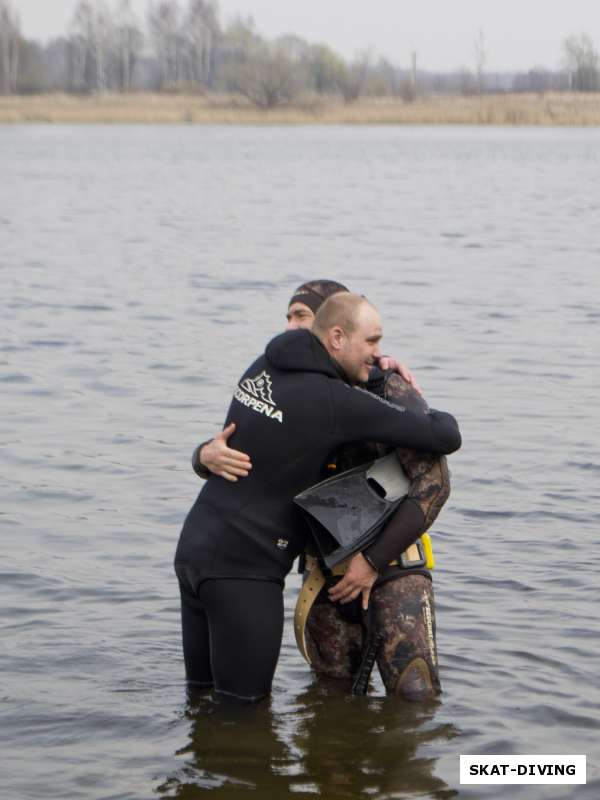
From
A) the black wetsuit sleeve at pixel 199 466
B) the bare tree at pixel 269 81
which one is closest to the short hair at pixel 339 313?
the black wetsuit sleeve at pixel 199 466

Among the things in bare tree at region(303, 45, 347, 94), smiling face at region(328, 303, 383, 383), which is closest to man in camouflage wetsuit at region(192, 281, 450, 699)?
smiling face at region(328, 303, 383, 383)

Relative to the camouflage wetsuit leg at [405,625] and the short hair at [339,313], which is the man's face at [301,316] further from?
the camouflage wetsuit leg at [405,625]

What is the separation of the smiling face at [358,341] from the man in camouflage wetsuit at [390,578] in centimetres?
23

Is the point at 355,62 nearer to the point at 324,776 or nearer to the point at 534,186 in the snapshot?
the point at 534,186

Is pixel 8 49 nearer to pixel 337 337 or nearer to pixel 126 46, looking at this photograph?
pixel 126 46

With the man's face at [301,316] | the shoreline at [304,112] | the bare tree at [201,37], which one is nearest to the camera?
the man's face at [301,316]

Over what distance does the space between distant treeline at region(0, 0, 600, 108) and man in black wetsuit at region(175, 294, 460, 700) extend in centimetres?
10787

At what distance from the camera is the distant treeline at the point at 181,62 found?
132m

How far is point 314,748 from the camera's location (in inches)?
245

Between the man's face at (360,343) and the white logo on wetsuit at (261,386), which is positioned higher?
the man's face at (360,343)

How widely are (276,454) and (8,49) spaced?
459ft

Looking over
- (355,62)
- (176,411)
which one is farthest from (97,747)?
(355,62)

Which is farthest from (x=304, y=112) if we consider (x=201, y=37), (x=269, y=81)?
(x=201, y=37)

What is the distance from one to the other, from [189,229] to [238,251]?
4.52 m
